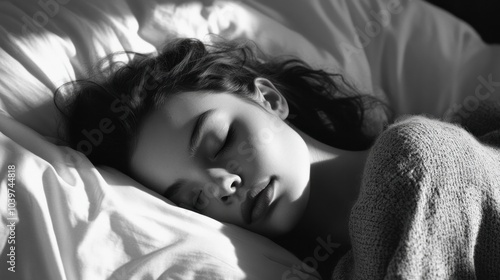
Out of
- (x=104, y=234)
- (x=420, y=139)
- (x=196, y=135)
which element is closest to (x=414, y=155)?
(x=420, y=139)

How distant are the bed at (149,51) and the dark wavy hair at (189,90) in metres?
0.04

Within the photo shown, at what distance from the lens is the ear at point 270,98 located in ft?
3.54

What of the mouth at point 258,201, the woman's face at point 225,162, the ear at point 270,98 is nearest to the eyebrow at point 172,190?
the woman's face at point 225,162

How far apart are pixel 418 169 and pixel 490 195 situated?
0.12m

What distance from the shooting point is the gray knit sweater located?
772 mm

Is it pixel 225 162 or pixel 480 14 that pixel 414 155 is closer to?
pixel 225 162

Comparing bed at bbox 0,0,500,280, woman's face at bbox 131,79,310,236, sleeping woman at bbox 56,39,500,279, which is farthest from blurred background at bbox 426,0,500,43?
woman's face at bbox 131,79,310,236

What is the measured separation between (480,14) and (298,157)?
80 cm

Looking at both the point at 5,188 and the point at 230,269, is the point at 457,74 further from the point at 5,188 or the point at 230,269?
the point at 5,188

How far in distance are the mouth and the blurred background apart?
86 centimetres

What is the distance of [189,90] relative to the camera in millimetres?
1001

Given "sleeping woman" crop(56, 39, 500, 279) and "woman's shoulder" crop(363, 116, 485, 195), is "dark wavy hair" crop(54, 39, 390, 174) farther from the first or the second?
"woman's shoulder" crop(363, 116, 485, 195)

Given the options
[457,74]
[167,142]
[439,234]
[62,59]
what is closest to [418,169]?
[439,234]

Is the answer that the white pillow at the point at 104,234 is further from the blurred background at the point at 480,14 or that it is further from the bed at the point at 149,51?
the blurred background at the point at 480,14
